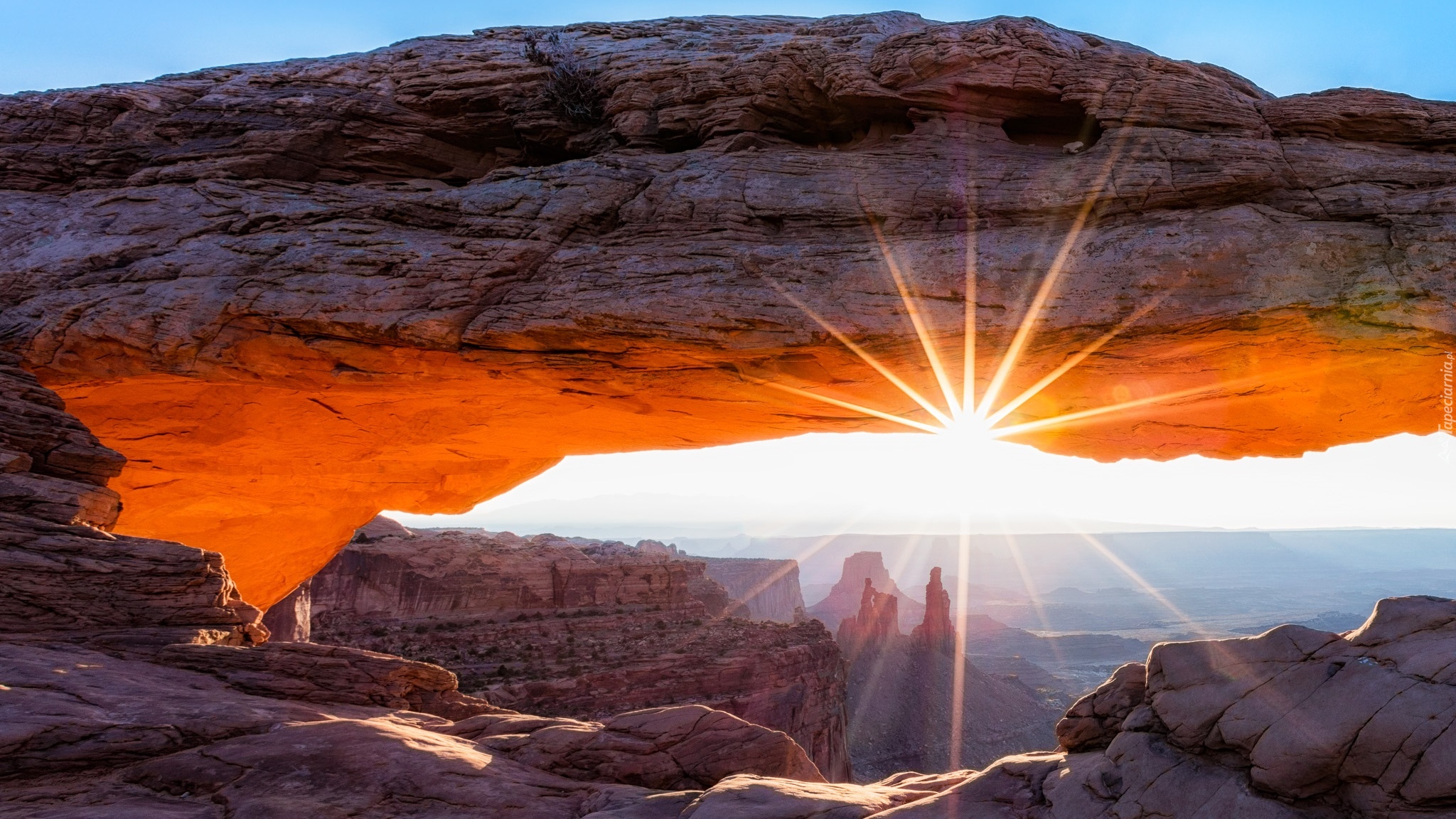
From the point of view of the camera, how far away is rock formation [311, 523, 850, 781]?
122ft

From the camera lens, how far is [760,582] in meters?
114

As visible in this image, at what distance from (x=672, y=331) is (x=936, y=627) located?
68374 mm

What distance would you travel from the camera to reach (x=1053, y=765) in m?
9.05

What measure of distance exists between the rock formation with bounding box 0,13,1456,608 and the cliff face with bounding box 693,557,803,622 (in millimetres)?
91095

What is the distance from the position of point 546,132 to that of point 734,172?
16.1 feet

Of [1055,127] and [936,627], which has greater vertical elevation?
[1055,127]

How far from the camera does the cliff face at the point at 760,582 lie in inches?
4343

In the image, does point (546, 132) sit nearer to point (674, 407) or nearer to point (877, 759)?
point (674, 407)

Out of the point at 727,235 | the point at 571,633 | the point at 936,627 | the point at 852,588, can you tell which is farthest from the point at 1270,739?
the point at 852,588

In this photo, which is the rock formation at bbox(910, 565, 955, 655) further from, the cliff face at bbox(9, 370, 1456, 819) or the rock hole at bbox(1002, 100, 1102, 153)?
the cliff face at bbox(9, 370, 1456, 819)

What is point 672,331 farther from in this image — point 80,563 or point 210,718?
point 80,563

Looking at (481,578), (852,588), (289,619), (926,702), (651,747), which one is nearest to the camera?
(651,747)

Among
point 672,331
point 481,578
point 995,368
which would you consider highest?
point 672,331

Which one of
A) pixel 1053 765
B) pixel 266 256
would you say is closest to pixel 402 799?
pixel 1053 765
